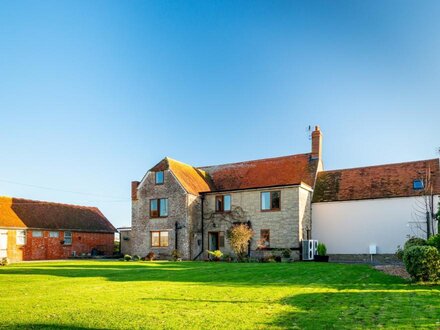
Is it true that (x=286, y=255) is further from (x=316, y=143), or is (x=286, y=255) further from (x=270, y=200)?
(x=316, y=143)

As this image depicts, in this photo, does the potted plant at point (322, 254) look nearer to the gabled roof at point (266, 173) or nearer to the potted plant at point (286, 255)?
the potted plant at point (286, 255)

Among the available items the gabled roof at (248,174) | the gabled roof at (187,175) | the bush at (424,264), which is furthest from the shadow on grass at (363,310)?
the gabled roof at (187,175)

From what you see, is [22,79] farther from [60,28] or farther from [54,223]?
[54,223]

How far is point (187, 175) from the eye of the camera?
119 ft

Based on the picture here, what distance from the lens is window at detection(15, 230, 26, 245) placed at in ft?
113

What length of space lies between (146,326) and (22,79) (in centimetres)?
1611

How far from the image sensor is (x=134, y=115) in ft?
79.9

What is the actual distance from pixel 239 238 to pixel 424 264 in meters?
16.9

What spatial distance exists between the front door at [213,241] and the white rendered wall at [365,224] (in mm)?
8083

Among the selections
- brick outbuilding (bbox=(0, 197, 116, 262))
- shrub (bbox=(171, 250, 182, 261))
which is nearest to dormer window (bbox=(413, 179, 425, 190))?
shrub (bbox=(171, 250, 182, 261))

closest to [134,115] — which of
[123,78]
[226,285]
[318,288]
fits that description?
[123,78]

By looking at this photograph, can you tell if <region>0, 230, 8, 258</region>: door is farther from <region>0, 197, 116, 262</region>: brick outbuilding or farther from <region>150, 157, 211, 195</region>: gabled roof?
<region>150, 157, 211, 195</region>: gabled roof

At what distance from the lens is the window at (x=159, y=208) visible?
34562 millimetres

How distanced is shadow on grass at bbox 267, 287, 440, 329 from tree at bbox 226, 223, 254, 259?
1800 centimetres
